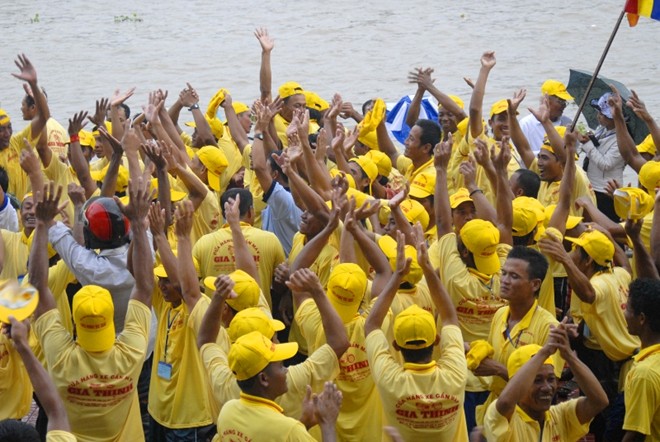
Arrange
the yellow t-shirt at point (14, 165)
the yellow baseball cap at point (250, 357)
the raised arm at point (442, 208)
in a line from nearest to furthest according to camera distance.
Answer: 1. the yellow baseball cap at point (250, 357)
2. the raised arm at point (442, 208)
3. the yellow t-shirt at point (14, 165)

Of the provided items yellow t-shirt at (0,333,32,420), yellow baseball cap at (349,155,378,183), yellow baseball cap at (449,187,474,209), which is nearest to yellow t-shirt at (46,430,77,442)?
yellow t-shirt at (0,333,32,420)

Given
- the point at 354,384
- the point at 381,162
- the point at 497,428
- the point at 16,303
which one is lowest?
the point at 381,162

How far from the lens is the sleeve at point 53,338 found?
216 inches

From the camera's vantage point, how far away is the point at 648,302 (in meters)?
5.74

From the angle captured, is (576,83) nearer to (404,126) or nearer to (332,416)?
(404,126)

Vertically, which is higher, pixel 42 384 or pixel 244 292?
pixel 42 384

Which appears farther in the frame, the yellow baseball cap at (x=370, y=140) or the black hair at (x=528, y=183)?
the yellow baseball cap at (x=370, y=140)

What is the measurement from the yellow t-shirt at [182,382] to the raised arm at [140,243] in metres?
0.57

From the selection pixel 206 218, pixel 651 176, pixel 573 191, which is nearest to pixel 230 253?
pixel 206 218

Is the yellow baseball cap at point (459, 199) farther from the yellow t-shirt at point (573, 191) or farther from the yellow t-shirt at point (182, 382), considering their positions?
the yellow t-shirt at point (182, 382)

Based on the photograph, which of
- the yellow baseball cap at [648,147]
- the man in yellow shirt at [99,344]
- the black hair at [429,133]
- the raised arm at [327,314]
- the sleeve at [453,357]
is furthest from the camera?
the yellow baseball cap at [648,147]

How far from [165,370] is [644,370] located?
8.81 feet

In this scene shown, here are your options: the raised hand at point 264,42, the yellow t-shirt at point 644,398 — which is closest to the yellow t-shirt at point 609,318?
the yellow t-shirt at point 644,398

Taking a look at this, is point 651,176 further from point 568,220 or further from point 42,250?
point 42,250
